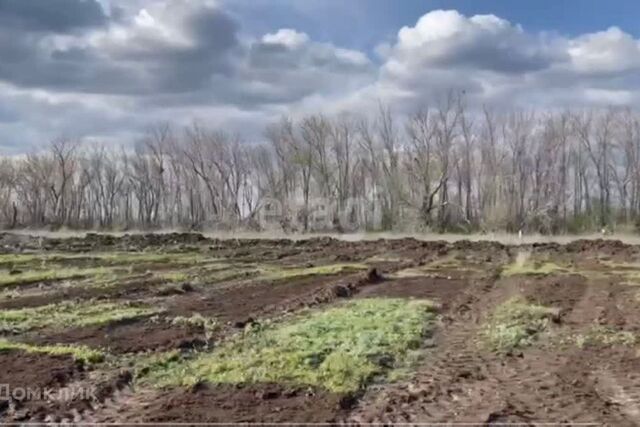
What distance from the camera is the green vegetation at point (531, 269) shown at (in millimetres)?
26859

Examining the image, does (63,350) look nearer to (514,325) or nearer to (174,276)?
(514,325)

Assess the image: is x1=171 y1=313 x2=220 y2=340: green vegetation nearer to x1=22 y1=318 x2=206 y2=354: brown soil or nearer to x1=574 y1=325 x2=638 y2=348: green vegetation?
x1=22 y1=318 x2=206 y2=354: brown soil

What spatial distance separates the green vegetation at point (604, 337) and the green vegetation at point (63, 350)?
319 inches

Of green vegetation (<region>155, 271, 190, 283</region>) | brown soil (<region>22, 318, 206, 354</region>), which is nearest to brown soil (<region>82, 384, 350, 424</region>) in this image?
brown soil (<region>22, 318, 206, 354</region>)

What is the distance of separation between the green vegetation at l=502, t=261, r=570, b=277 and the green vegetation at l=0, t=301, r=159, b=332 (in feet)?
46.4

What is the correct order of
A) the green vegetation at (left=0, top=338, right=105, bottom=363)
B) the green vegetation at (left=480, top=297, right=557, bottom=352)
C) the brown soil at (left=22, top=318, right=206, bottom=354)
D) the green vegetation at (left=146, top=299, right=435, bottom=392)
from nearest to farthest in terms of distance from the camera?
the green vegetation at (left=146, top=299, right=435, bottom=392)
the green vegetation at (left=0, top=338, right=105, bottom=363)
the brown soil at (left=22, top=318, right=206, bottom=354)
the green vegetation at (left=480, top=297, right=557, bottom=352)

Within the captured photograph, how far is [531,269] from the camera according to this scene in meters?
28.6

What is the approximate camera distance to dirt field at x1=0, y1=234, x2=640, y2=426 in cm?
894

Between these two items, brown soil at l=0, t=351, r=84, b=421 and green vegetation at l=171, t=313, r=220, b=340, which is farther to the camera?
green vegetation at l=171, t=313, r=220, b=340

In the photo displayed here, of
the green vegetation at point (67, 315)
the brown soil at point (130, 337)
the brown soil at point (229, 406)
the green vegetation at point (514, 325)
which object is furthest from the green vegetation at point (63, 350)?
the green vegetation at point (514, 325)

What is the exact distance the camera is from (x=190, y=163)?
263 ft

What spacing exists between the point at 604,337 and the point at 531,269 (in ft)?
50.2

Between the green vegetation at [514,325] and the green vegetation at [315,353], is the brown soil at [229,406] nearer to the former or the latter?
the green vegetation at [315,353]

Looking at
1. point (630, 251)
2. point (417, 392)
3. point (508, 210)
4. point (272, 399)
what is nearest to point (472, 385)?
point (417, 392)
